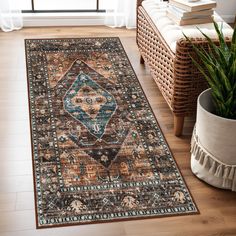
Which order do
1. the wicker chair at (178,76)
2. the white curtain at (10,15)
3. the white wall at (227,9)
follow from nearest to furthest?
the wicker chair at (178,76) → the white curtain at (10,15) → the white wall at (227,9)

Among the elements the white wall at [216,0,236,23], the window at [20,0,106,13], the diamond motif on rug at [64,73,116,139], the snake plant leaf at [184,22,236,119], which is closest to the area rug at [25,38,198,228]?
the diamond motif on rug at [64,73,116,139]

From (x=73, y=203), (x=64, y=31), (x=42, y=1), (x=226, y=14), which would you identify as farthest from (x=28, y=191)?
(x=226, y=14)

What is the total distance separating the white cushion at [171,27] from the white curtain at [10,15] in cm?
112

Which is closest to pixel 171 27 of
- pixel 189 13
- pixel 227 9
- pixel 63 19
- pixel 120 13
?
pixel 189 13

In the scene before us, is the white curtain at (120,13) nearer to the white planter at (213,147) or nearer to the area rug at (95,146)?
the area rug at (95,146)

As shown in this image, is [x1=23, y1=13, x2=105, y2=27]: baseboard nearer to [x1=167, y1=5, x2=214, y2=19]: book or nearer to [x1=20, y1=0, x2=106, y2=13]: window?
[x1=20, y1=0, x2=106, y2=13]: window

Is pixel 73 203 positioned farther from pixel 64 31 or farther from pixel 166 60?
pixel 64 31

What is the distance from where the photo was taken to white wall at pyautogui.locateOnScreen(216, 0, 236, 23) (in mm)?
3716

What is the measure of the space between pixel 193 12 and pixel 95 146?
852 millimetres

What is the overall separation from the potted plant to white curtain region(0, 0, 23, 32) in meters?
1.84

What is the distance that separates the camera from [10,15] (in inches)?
135

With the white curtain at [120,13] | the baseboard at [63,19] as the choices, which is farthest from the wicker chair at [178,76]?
the baseboard at [63,19]

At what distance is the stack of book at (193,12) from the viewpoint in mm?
2400

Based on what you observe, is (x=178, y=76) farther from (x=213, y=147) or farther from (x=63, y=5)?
(x=63, y=5)
